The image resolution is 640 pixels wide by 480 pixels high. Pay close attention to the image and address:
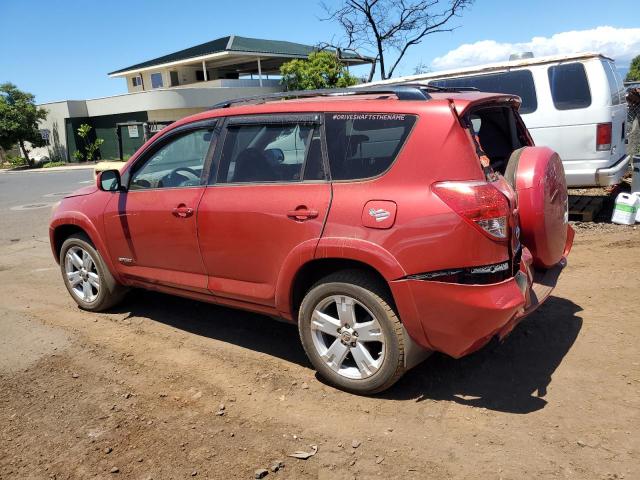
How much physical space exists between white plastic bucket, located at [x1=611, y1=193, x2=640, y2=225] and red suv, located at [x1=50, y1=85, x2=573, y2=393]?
3.65 meters

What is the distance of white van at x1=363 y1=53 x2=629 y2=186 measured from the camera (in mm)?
7066

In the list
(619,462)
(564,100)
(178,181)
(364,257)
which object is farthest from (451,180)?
(564,100)

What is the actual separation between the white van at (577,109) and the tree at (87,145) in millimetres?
34001

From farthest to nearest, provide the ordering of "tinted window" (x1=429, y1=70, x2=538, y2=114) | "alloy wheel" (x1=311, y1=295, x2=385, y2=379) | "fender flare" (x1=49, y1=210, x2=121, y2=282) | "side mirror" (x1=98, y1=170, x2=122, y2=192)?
"tinted window" (x1=429, y1=70, x2=538, y2=114), "fender flare" (x1=49, y1=210, x2=121, y2=282), "side mirror" (x1=98, y1=170, x2=122, y2=192), "alloy wheel" (x1=311, y1=295, x2=385, y2=379)

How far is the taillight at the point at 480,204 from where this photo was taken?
2.90 m

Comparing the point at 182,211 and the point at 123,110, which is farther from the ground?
the point at 123,110

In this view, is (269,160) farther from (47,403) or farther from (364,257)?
(47,403)

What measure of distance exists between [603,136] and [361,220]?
17.4ft

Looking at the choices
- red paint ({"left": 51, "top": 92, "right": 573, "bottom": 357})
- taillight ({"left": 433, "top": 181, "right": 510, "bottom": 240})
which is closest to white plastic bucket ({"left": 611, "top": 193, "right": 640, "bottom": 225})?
red paint ({"left": 51, "top": 92, "right": 573, "bottom": 357})

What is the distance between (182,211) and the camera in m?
4.05

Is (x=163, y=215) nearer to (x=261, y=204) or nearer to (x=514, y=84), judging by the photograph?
(x=261, y=204)

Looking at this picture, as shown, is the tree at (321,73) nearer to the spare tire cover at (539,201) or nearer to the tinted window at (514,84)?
the tinted window at (514,84)

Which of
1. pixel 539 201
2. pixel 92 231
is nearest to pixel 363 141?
pixel 539 201

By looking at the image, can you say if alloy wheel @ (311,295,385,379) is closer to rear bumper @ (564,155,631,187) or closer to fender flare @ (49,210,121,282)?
fender flare @ (49,210,121,282)
